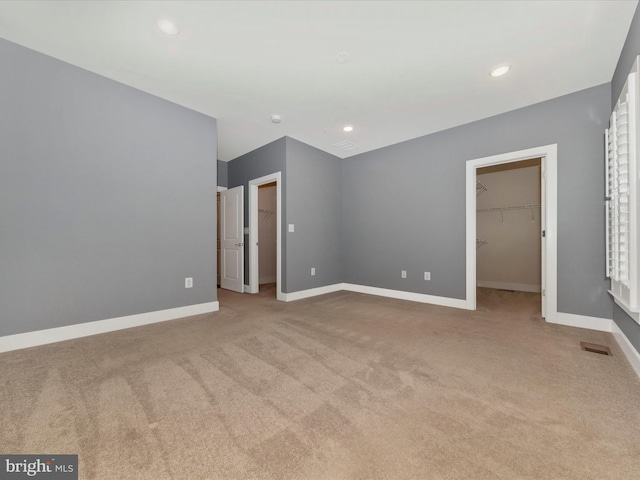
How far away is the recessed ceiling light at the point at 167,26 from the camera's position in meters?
2.00

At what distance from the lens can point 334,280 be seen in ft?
16.7

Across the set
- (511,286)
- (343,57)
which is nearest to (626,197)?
(343,57)

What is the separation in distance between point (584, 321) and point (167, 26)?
4.87 meters

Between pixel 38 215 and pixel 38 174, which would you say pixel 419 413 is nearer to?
pixel 38 215

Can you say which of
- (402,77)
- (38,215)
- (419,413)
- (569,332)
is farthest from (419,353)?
(38,215)

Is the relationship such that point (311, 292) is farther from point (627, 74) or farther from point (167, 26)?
point (627, 74)

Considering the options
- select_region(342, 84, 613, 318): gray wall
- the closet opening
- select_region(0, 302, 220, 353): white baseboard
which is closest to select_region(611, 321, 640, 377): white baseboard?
select_region(342, 84, 613, 318): gray wall

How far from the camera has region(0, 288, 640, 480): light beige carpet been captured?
1121mm

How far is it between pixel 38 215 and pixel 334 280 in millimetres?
4060

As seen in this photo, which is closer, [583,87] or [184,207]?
[583,87]

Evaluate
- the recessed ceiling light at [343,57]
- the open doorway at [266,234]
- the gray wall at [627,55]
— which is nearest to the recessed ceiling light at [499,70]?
the gray wall at [627,55]

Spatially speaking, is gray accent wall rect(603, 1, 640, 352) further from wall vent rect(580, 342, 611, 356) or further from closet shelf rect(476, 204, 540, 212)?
closet shelf rect(476, 204, 540, 212)

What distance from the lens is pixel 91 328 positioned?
104 inches

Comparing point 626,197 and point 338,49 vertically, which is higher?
point 338,49
